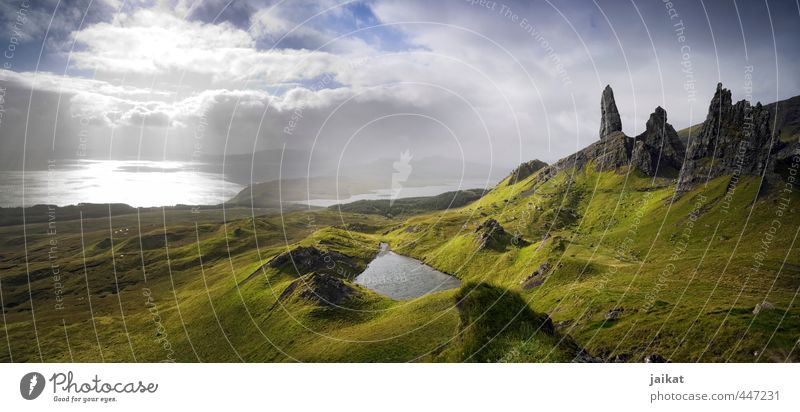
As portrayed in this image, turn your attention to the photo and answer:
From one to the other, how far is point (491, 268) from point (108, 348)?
82.5 metres

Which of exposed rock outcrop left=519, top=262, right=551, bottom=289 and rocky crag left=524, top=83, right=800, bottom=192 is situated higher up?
rocky crag left=524, top=83, right=800, bottom=192

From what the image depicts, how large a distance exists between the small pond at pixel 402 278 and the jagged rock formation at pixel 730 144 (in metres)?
89.2

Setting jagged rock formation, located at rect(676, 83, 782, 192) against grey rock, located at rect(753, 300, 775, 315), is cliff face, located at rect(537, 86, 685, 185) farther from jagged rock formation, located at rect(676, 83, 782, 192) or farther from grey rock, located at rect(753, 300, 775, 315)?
grey rock, located at rect(753, 300, 775, 315)

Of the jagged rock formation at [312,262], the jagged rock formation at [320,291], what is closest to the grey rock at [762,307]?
the jagged rock formation at [320,291]

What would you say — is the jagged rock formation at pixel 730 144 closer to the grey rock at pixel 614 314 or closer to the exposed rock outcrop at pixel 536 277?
the exposed rock outcrop at pixel 536 277

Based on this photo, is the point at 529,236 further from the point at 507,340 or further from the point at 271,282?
the point at 507,340

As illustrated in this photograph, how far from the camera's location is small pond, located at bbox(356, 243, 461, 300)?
90250 mm

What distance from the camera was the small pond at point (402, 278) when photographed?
90250 mm

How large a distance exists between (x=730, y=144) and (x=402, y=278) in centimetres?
12258

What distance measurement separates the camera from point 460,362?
872 inches
